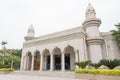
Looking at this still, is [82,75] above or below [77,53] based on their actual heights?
below

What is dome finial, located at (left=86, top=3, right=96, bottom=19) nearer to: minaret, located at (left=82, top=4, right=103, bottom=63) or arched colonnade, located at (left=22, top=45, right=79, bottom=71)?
minaret, located at (left=82, top=4, right=103, bottom=63)

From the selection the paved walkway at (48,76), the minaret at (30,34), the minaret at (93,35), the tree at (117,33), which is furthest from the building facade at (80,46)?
the minaret at (30,34)

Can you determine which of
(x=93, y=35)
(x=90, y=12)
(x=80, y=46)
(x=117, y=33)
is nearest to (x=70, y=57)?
(x=80, y=46)

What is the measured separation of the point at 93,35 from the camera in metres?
20.0

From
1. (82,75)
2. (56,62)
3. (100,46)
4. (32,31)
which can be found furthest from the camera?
(32,31)

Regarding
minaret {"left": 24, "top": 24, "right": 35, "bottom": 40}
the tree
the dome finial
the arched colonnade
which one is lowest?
the arched colonnade

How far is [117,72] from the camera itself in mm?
10664

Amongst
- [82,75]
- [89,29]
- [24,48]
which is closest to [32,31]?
[24,48]

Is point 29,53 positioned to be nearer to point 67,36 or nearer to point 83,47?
A: point 67,36

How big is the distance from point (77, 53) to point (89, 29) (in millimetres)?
4910

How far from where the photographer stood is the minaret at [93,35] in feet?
61.1

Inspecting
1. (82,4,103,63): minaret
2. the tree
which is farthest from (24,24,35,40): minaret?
the tree

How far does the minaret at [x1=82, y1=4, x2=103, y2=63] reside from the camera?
18625 mm

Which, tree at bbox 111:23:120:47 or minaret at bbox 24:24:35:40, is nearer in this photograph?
tree at bbox 111:23:120:47
